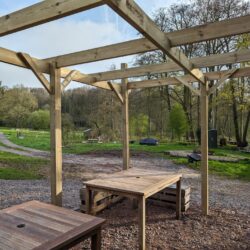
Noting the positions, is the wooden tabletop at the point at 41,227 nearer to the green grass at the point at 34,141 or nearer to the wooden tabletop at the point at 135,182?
the wooden tabletop at the point at 135,182

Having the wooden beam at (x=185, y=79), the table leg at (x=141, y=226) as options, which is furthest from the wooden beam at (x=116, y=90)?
the table leg at (x=141, y=226)

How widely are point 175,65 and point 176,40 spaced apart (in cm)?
128

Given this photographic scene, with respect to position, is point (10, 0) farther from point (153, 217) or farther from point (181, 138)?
point (181, 138)

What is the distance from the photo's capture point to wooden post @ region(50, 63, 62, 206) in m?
3.27

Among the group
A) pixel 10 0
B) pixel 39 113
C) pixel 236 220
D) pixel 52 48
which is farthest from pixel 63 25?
pixel 39 113

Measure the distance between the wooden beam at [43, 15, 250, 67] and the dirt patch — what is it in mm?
2264

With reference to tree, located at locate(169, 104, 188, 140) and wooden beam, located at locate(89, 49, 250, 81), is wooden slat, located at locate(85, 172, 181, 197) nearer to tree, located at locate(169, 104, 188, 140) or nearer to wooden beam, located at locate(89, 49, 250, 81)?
wooden beam, located at locate(89, 49, 250, 81)

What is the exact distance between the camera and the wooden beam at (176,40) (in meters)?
2.22

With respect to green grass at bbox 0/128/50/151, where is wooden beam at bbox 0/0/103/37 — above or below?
above

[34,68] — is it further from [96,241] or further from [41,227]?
[96,241]

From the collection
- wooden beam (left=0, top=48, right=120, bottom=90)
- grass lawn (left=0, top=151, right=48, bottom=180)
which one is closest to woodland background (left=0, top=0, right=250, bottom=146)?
grass lawn (left=0, top=151, right=48, bottom=180)

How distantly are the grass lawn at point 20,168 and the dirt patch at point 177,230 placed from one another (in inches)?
135

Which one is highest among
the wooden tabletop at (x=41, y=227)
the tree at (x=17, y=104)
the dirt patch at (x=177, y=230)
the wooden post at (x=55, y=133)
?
the tree at (x=17, y=104)

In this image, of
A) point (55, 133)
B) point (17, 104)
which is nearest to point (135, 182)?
point (55, 133)
